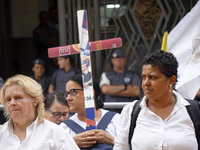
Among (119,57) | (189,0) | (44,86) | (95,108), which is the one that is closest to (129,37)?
(119,57)

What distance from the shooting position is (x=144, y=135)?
3412mm

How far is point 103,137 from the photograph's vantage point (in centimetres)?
398

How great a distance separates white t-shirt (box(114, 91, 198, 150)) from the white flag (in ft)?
2.13

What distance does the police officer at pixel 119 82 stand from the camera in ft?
22.4

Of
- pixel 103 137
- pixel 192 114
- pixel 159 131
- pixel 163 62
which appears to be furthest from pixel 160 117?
pixel 103 137

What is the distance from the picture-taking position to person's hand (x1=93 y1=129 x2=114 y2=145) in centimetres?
397

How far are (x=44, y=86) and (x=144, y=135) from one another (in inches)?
177

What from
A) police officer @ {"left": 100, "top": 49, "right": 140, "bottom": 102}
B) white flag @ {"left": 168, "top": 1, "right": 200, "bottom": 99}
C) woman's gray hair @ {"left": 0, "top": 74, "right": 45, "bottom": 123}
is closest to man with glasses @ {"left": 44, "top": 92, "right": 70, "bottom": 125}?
woman's gray hair @ {"left": 0, "top": 74, "right": 45, "bottom": 123}

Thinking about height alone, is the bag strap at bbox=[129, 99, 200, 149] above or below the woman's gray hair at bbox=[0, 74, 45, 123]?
below

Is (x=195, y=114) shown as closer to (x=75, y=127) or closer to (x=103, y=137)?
(x=103, y=137)

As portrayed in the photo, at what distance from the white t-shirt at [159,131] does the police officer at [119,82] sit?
322 cm

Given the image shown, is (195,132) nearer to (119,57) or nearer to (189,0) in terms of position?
(119,57)

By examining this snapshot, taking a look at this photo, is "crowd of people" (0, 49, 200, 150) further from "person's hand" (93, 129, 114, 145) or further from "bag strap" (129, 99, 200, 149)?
"person's hand" (93, 129, 114, 145)

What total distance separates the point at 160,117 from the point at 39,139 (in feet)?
3.07
